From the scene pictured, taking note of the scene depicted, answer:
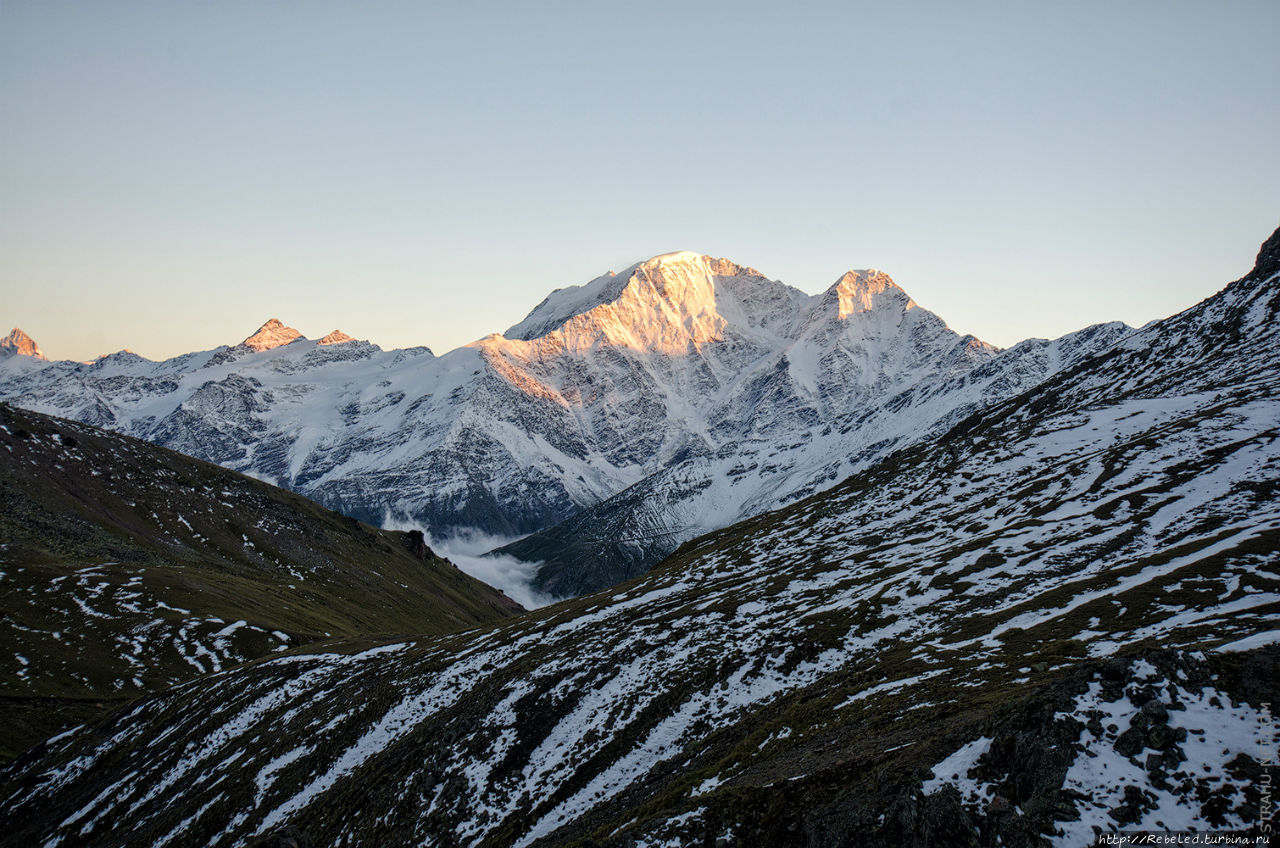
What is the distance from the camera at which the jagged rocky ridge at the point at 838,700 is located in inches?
720

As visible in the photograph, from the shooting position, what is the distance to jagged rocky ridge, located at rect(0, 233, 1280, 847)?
1830 cm

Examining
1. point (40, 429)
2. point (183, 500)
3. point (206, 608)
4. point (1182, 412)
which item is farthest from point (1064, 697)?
point (40, 429)

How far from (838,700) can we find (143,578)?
118072 millimetres

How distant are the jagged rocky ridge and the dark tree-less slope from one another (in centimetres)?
2180

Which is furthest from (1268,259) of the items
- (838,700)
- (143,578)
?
(143,578)

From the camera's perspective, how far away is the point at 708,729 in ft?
119

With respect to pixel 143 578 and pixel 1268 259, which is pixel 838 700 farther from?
pixel 1268 259

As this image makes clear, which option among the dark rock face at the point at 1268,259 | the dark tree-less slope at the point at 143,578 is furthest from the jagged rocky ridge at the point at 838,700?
the dark rock face at the point at 1268,259

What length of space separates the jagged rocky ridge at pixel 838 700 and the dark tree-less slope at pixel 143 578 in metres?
21.8

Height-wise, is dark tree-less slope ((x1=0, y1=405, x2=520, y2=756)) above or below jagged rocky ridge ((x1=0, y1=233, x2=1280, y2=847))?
above

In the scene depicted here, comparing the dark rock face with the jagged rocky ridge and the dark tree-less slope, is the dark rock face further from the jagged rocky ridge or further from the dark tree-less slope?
the dark tree-less slope

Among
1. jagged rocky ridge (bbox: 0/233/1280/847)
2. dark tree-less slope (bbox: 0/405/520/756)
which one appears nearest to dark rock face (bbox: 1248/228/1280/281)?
jagged rocky ridge (bbox: 0/233/1280/847)

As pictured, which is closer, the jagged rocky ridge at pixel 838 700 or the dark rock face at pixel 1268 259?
the jagged rocky ridge at pixel 838 700

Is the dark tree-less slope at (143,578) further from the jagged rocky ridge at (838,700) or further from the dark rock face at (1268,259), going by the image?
the dark rock face at (1268,259)
